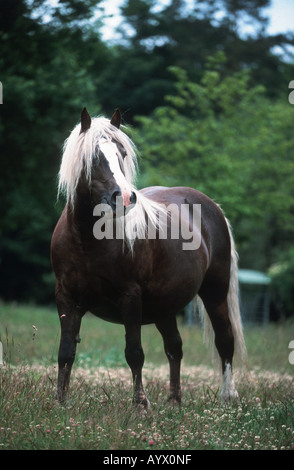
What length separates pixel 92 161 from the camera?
4.27 metres

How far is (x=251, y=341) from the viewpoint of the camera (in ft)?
39.1

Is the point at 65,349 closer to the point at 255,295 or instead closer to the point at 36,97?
the point at 36,97

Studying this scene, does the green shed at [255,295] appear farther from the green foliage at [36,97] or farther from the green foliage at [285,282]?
the green foliage at [36,97]

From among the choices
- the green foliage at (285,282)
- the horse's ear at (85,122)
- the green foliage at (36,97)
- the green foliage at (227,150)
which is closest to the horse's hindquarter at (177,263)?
the horse's ear at (85,122)

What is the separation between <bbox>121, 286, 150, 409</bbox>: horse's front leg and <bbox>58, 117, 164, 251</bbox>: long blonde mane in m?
0.40

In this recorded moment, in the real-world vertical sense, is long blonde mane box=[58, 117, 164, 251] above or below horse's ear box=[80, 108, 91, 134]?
below

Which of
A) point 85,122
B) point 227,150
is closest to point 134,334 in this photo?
point 85,122

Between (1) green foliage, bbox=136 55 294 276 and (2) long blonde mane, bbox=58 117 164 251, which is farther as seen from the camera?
(1) green foliage, bbox=136 55 294 276

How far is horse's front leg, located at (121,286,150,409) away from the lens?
4477mm

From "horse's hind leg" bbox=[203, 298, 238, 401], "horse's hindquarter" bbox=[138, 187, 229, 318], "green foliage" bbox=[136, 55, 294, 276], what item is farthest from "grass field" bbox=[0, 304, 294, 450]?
"green foliage" bbox=[136, 55, 294, 276]

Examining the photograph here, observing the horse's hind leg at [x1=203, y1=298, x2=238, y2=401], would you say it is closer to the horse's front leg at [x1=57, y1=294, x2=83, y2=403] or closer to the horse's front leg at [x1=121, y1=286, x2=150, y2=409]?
the horse's front leg at [x1=121, y1=286, x2=150, y2=409]

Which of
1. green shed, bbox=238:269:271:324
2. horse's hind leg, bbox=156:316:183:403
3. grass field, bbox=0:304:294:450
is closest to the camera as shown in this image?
grass field, bbox=0:304:294:450

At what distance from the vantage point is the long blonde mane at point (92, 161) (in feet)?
14.1

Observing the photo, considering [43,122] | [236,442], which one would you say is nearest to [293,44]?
[43,122]
